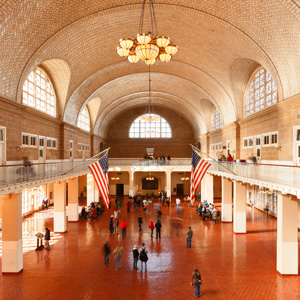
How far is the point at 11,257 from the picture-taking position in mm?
10445

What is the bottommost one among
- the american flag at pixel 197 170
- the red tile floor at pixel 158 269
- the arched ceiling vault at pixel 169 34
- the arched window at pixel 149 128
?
the red tile floor at pixel 158 269

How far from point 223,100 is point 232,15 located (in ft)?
35.6

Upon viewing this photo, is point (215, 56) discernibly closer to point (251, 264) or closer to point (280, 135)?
point (280, 135)

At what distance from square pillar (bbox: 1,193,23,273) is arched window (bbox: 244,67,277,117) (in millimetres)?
15712

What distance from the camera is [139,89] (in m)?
31.5

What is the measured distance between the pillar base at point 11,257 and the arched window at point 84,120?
60.9 feet

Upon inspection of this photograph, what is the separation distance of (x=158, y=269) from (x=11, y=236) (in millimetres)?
5890

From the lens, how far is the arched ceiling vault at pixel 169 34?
1208 cm

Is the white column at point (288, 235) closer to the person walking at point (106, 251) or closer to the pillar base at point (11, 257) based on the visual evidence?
the person walking at point (106, 251)

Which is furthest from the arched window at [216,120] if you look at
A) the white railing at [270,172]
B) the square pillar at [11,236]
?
the square pillar at [11,236]

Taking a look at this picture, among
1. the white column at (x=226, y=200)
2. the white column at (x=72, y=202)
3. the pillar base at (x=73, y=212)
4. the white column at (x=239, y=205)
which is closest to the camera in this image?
the white column at (x=239, y=205)

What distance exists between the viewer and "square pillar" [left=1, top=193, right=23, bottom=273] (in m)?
10.4

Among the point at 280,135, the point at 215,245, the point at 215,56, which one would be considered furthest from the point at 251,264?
the point at 215,56

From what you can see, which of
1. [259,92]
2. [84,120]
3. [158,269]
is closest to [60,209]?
[158,269]
